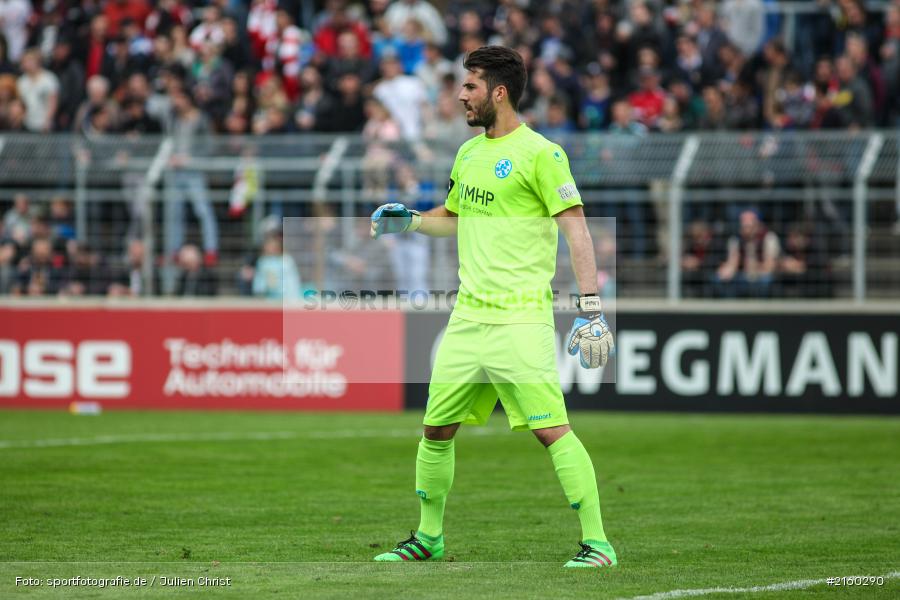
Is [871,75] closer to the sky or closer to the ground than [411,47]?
closer to the ground

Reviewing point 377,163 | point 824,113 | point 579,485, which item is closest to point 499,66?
point 579,485

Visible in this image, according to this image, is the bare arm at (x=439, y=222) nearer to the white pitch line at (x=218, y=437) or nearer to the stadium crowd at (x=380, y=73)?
the white pitch line at (x=218, y=437)

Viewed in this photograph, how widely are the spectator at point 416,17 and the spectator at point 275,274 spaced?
4858 millimetres

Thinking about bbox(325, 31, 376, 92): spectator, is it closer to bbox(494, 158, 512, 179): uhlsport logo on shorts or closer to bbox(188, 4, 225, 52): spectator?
bbox(188, 4, 225, 52): spectator

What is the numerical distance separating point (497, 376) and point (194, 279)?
1070cm

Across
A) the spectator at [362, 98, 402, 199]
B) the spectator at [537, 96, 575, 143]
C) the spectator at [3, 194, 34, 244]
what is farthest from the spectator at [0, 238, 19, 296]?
the spectator at [537, 96, 575, 143]

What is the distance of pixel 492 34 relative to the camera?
814 inches

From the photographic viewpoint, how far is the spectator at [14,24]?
22.5 meters

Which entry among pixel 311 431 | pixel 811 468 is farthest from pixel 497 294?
pixel 311 431

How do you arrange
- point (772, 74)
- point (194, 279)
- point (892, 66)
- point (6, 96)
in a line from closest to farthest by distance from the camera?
1. point (194, 279)
2. point (892, 66)
3. point (772, 74)
4. point (6, 96)

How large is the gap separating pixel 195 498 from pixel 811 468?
5.05 m

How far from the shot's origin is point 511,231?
7.27 metres

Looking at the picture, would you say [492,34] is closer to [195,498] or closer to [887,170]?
[887,170]

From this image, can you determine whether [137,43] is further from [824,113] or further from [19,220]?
[824,113]
